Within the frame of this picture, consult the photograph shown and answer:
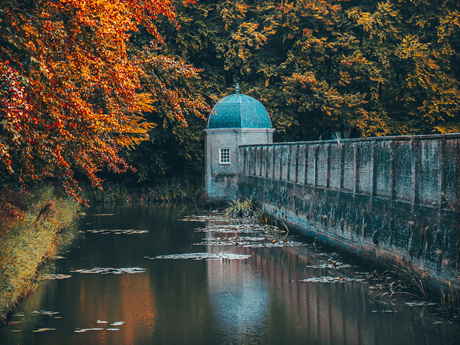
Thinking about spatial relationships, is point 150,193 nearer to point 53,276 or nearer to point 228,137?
point 228,137

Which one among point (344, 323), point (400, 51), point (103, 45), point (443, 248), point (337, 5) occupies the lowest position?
point (344, 323)

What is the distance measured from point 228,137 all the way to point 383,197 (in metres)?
20.5

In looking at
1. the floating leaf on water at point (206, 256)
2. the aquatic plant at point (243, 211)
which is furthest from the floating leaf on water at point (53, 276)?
the aquatic plant at point (243, 211)

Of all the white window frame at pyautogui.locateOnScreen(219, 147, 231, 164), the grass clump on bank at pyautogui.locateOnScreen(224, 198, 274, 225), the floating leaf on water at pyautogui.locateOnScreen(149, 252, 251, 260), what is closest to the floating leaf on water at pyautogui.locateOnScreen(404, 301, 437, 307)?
the floating leaf on water at pyautogui.locateOnScreen(149, 252, 251, 260)

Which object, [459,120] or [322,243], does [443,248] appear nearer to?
[322,243]

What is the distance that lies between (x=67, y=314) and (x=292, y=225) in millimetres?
14180

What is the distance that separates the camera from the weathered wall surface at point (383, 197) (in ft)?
42.1

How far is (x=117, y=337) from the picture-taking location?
10359 mm

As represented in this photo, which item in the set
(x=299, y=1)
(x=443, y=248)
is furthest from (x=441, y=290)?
(x=299, y=1)

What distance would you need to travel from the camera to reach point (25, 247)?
1391 centimetres

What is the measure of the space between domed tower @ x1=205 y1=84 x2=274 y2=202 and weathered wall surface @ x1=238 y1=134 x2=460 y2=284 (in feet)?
29.1

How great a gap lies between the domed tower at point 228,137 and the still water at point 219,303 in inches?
637

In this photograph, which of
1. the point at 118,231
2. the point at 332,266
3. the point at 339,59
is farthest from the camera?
the point at 339,59

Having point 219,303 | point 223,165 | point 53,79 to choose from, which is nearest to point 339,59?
point 223,165
